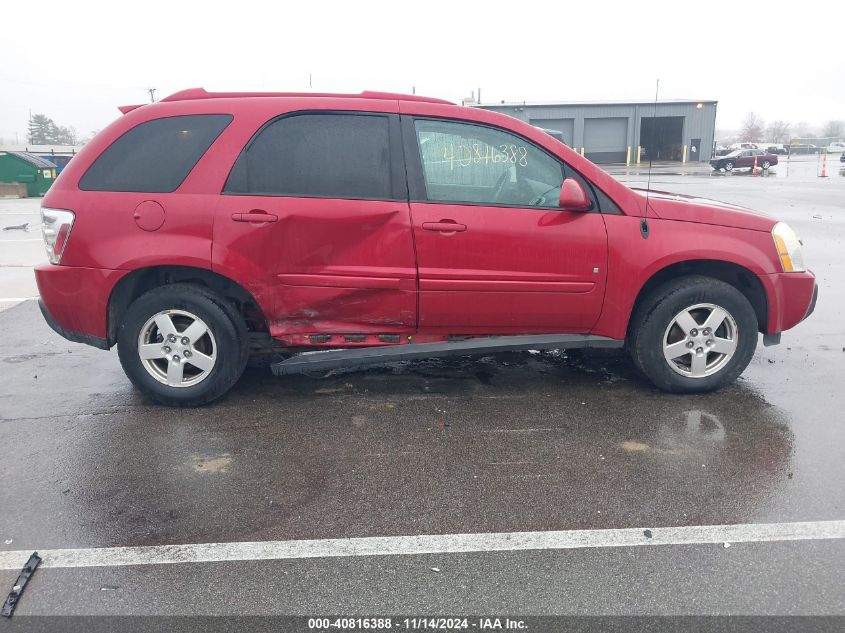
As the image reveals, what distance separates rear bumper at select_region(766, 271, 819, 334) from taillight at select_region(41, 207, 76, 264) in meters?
4.40

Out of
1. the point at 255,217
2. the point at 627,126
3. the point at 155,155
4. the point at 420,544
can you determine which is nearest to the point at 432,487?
the point at 420,544

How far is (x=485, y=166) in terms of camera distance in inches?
168

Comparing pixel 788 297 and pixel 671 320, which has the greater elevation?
pixel 788 297

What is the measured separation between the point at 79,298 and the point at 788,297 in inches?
177

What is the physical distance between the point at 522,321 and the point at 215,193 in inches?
80.7

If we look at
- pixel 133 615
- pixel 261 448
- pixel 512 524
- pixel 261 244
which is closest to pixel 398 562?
pixel 512 524

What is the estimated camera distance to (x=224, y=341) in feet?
13.9

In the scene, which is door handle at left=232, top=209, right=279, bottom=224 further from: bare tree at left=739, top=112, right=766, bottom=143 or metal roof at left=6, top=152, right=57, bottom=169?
bare tree at left=739, top=112, right=766, bottom=143

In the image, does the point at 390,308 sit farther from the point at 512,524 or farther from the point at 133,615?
the point at 133,615

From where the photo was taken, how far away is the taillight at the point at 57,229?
412 centimetres

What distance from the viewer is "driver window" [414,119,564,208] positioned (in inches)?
166

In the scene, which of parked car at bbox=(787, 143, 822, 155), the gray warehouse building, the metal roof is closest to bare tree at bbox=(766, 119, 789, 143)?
parked car at bbox=(787, 143, 822, 155)

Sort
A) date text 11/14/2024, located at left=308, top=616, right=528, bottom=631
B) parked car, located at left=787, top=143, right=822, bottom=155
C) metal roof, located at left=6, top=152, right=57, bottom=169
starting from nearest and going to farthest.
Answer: date text 11/14/2024, located at left=308, top=616, right=528, bottom=631 → metal roof, located at left=6, top=152, right=57, bottom=169 → parked car, located at left=787, top=143, right=822, bottom=155

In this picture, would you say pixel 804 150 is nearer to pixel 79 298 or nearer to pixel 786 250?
pixel 786 250
